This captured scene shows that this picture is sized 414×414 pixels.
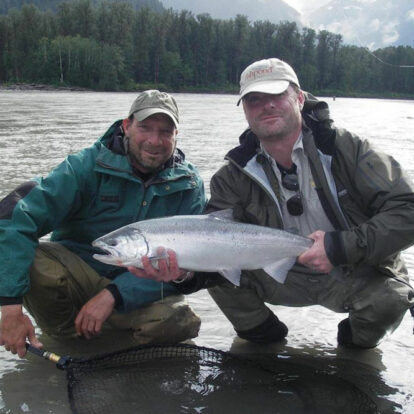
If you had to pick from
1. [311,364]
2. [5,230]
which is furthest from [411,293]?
[5,230]

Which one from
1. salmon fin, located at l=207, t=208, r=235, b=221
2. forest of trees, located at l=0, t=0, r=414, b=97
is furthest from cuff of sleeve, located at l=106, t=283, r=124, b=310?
forest of trees, located at l=0, t=0, r=414, b=97

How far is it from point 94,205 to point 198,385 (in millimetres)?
1511

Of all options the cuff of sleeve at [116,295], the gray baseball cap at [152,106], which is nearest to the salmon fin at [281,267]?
the cuff of sleeve at [116,295]

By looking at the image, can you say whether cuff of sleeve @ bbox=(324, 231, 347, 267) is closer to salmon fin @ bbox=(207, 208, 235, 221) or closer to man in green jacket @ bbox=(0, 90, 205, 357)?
salmon fin @ bbox=(207, 208, 235, 221)

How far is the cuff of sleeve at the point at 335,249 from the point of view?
129 inches

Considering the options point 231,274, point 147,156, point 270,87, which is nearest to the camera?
point 231,274

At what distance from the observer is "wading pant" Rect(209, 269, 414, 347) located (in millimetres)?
3516

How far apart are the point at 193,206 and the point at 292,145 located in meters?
0.88

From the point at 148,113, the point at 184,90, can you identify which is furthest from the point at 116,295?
the point at 184,90

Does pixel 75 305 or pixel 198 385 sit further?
pixel 75 305

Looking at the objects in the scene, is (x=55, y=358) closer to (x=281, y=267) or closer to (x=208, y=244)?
(x=208, y=244)

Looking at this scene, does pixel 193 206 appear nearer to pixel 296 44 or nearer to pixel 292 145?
pixel 292 145

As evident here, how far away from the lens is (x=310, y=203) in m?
3.69

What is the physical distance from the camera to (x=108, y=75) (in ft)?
264
